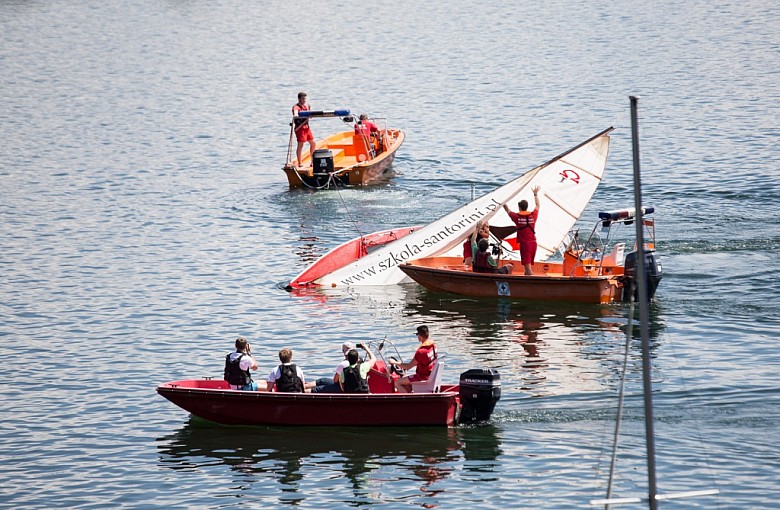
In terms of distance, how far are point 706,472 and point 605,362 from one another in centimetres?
597

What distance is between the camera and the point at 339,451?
860 inches

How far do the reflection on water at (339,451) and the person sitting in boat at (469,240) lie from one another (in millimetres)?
9574

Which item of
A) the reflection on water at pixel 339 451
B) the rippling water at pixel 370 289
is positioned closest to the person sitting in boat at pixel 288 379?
the reflection on water at pixel 339 451

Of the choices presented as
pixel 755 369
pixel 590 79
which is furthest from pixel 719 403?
pixel 590 79

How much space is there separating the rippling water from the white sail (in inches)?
40.2

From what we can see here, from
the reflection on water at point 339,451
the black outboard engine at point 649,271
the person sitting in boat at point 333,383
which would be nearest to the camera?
the reflection on water at point 339,451

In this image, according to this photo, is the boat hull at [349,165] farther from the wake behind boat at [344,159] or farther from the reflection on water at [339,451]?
the reflection on water at [339,451]

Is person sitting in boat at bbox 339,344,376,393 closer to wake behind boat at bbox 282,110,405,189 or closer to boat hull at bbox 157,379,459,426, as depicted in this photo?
boat hull at bbox 157,379,459,426

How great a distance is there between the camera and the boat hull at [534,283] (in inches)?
1156

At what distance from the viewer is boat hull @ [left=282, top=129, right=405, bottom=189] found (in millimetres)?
42406

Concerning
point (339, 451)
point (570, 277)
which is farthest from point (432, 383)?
point (570, 277)

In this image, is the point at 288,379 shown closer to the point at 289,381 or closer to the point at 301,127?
the point at 289,381

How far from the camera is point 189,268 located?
3547 cm

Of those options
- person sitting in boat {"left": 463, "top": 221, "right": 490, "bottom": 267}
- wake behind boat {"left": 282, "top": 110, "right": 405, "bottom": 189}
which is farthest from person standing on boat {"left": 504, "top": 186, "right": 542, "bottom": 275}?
wake behind boat {"left": 282, "top": 110, "right": 405, "bottom": 189}
